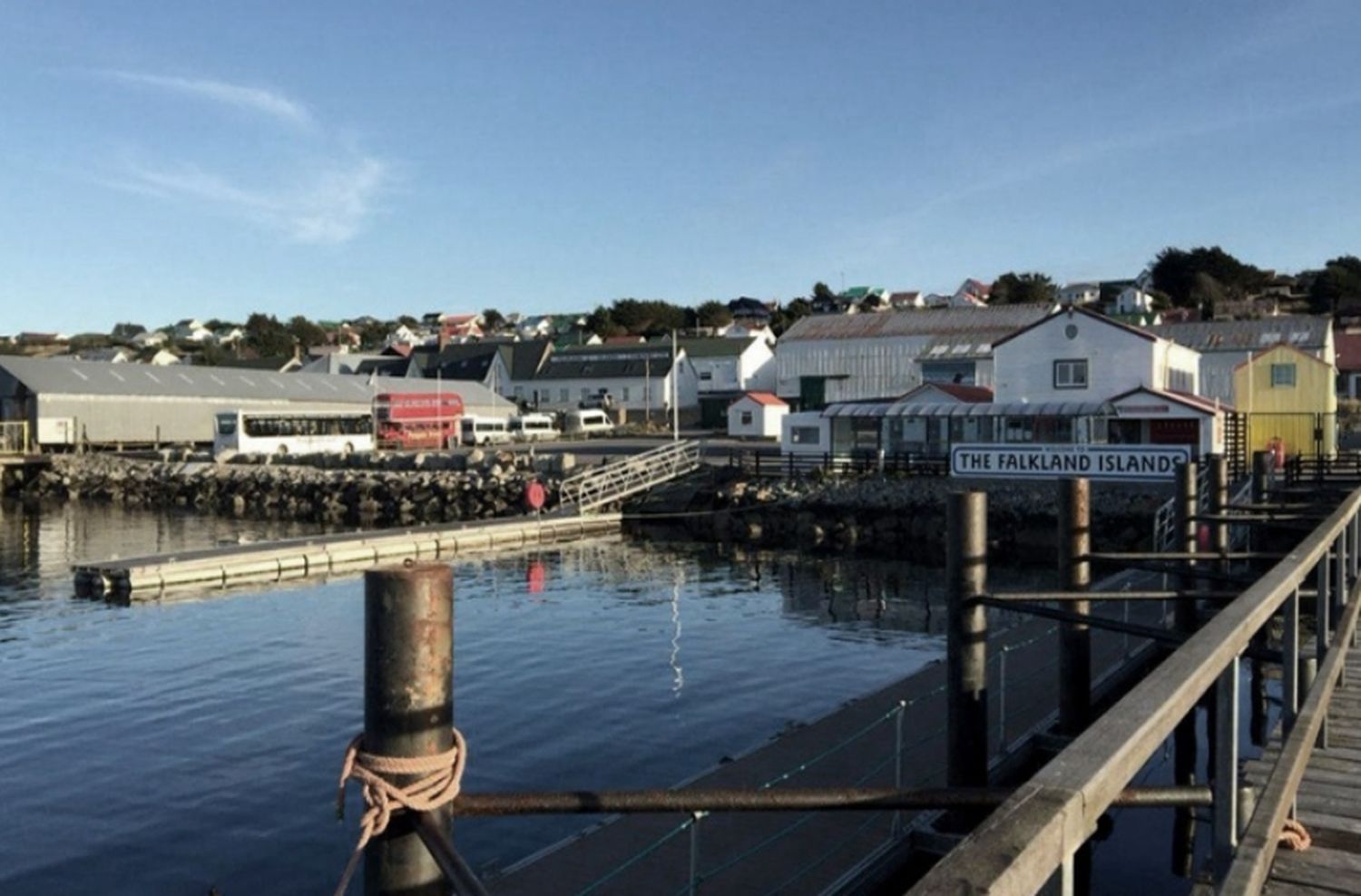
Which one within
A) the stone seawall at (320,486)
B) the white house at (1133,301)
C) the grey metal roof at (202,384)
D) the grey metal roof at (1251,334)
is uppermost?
the white house at (1133,301)

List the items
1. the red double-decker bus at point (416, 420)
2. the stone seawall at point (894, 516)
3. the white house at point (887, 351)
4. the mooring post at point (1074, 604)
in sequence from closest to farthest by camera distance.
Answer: the mooring post at point (1074, 604) → the stone seawall at point (894, 516) → the white house at point (887, 351) → the red double-decker bus at point (416, 420)

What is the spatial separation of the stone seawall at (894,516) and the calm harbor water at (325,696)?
5998 mm

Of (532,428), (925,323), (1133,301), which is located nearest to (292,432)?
(532,428)

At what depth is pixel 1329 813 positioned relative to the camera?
587cm

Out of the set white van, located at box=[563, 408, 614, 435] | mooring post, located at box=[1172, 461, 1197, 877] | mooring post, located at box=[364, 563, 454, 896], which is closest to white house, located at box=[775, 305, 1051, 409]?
white van, located at box=[563, 408, 614, 435]

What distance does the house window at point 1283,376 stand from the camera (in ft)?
167

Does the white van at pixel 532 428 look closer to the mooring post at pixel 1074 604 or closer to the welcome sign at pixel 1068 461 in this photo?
the welcome sign at pixel 1068 461

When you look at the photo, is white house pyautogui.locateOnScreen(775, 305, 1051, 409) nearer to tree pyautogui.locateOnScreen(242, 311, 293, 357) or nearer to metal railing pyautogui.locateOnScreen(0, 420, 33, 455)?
metal railing pyautogui.locateOnScreen(0, 420, 33, 455)

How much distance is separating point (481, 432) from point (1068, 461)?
51.4 metres

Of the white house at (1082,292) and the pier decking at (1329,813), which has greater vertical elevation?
the white house at (1082,292)

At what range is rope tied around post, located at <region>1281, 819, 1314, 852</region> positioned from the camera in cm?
538

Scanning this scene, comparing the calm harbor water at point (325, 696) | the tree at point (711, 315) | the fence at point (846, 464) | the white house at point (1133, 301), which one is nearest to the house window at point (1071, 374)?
the fence at point (846, 464)

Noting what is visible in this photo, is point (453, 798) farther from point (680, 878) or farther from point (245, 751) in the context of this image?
point (245, 751)

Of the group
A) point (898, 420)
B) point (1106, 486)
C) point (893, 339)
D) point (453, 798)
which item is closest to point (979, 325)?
point (893, 339)
